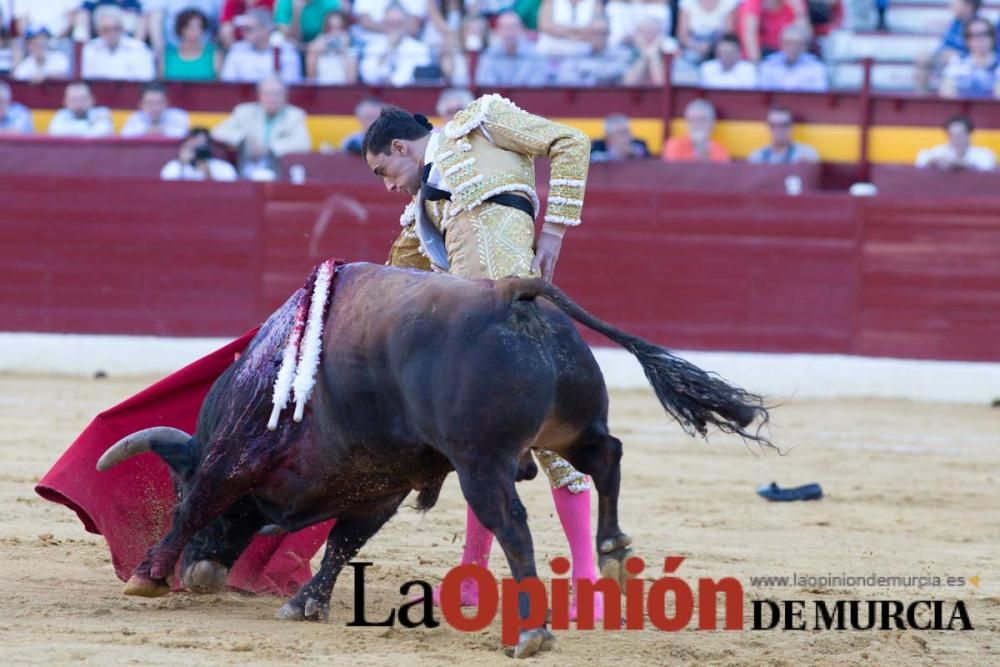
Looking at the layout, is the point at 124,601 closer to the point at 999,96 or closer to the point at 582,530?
the point at 582,530

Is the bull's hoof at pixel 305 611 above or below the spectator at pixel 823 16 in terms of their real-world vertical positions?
below

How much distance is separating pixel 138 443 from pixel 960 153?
650 centimetres

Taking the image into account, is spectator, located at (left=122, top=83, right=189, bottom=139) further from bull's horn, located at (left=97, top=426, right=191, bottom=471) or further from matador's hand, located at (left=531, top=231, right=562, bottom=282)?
matador's hand, located at (left=531, top=231, right=562, bottom=282)

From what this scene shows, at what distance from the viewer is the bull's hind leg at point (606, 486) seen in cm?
359

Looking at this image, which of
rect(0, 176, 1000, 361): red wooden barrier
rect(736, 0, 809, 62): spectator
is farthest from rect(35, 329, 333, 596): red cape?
rect(736, 0, 809, 62): spectator

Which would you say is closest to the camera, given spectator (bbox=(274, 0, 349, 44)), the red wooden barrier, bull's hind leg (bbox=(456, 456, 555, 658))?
bull's hind leg (bbox=(456, 456, 555, 658))

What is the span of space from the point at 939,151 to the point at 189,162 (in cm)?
445

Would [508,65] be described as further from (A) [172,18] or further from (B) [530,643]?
(B) [530,643]

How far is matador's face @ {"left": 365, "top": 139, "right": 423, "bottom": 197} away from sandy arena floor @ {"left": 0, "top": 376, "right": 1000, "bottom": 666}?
1063mm

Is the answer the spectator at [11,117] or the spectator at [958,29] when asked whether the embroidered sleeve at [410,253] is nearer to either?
the spectator at [958,29]

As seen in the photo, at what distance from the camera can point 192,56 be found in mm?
10641

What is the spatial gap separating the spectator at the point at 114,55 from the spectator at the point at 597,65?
9.04 feet

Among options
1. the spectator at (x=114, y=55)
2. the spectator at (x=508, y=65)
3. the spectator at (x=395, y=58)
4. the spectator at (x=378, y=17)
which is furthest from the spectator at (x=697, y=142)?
the spectator at (x=114, y=55)

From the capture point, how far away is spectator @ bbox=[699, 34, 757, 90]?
9930 mm
